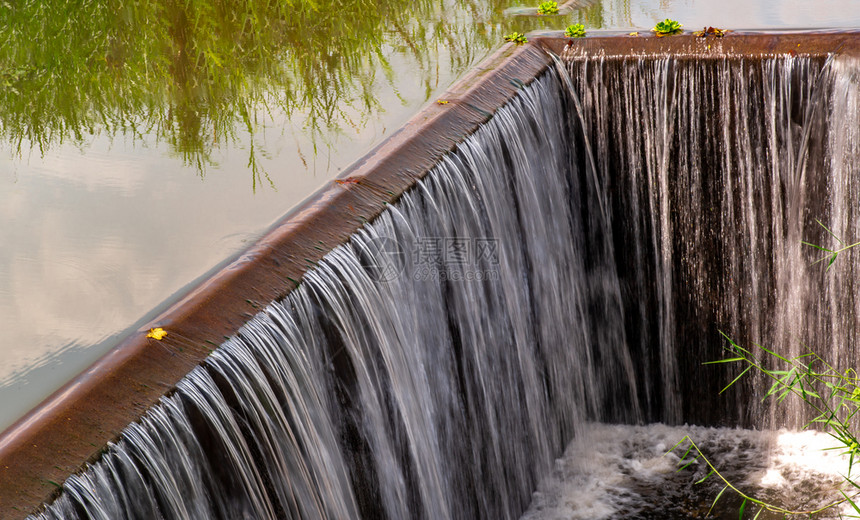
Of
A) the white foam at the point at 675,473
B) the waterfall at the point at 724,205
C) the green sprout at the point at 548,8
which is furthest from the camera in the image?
the green sprout at the point at 548,8

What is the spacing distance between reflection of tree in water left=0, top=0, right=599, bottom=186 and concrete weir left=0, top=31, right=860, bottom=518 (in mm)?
670

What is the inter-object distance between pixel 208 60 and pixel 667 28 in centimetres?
336

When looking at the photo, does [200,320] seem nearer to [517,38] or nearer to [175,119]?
[175,119]

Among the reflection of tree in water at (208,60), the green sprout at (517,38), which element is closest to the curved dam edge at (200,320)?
the reflection of tree in water at (208,60)

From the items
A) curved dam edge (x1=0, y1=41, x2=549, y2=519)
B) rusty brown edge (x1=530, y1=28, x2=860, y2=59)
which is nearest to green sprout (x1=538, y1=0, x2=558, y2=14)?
rusty brown edge (x1=530, y1=28, x2=860, y2=59)

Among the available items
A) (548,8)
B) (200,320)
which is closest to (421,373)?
(200,320)

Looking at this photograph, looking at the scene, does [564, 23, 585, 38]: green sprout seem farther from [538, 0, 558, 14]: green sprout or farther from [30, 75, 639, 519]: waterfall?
[538, 0, 558, 14]: green sprout

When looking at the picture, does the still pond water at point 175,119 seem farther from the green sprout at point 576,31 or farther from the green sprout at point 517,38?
the green sprout at point 576,31

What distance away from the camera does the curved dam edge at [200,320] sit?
8.43 ft

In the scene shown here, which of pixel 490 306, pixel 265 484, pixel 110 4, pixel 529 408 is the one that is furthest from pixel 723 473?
pixel 110 4

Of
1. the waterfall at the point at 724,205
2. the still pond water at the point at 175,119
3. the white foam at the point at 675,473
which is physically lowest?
the white foam at the point at 675,473

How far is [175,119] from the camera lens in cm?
567

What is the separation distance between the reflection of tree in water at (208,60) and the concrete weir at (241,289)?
0.67 m

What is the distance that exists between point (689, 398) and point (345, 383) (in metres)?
4.08
